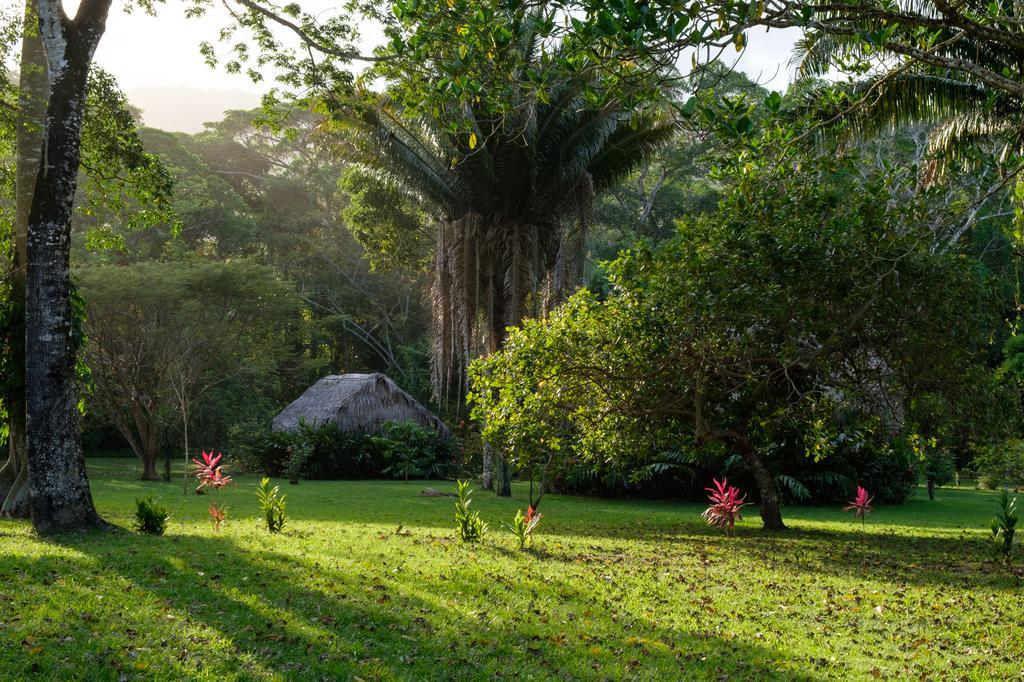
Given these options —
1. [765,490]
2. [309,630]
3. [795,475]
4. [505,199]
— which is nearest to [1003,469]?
[795,475]

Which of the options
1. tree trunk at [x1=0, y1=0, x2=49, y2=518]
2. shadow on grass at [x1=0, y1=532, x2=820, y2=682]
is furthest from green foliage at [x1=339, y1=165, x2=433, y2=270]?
shadow on grass at [x1=0, y1=532, x2=820, y2=682]

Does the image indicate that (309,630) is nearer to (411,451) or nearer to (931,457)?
(931,457)

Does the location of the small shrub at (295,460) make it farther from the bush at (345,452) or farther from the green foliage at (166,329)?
the green foliage at (166,329)

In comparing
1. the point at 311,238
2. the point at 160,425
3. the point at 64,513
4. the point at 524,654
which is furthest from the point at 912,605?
the point at 311,238

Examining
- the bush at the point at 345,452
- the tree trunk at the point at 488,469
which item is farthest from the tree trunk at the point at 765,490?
the bush at the point at 345,452

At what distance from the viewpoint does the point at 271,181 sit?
130 feet

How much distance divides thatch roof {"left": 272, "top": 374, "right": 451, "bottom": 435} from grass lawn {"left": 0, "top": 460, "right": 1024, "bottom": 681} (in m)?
15.3

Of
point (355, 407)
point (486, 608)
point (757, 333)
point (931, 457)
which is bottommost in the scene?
point (486, 608)

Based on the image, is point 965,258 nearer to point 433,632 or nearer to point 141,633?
point 433,632

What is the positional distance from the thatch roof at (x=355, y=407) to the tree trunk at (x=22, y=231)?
50.1 ft

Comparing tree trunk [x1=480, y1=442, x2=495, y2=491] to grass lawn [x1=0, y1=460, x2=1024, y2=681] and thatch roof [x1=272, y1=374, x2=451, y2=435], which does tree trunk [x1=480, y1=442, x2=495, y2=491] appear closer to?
thatch roof [x1=272, y1=374, x2=451, y2=435]

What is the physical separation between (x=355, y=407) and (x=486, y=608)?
21143mm

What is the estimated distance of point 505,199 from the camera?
18578 mm

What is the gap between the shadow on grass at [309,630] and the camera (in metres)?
5.25
